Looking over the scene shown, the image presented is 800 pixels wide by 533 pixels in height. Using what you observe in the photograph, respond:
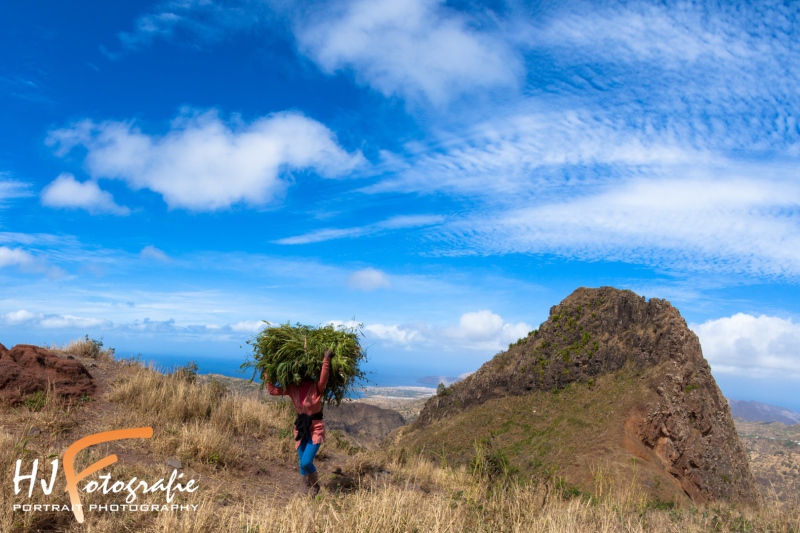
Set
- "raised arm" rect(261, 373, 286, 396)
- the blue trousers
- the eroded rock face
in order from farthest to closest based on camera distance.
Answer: the eroded rock face → "raised arm" rect(261, 373, 286, 396) → the blue trousers

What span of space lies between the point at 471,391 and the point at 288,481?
98.6 ft

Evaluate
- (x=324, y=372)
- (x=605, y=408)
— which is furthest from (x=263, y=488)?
(x=605, y=408)

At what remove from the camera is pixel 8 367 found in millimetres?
9625

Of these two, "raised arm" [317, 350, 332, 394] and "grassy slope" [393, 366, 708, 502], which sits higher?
"raised arm" [317, 350, 332, 394]

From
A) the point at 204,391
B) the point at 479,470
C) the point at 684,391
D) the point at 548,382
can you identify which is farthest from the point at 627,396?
the point at 204,391

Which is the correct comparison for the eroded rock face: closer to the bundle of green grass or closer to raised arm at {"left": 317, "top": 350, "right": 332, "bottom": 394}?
the bundle of green grass

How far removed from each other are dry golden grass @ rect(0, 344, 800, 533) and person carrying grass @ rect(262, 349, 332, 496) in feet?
1.75

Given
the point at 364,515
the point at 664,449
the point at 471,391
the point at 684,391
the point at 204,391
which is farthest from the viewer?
the point at 471,391

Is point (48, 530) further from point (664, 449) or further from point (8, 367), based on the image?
point (664, 449)

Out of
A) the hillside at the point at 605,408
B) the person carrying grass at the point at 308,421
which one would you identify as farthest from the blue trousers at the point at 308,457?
the hillside at the point at 605,408

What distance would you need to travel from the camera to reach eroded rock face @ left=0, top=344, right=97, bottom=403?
30.6ft

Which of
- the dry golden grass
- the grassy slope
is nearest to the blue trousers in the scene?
the dry golden grass

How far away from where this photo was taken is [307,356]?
7426 mm

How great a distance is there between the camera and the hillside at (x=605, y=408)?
2181cm
